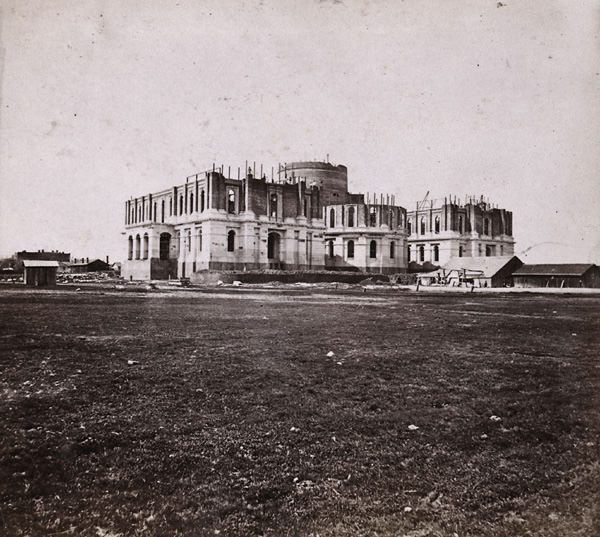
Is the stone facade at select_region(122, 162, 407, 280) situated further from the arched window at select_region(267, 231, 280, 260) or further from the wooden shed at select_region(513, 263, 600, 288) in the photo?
the wooden shed at select_region(513, 263, 600, 288)

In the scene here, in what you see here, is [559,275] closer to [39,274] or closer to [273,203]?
[273,203]

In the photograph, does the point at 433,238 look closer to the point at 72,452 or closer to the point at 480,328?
the point at 480,328

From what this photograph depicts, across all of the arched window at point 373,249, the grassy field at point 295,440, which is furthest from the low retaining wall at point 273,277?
the grassy field at point 295,440

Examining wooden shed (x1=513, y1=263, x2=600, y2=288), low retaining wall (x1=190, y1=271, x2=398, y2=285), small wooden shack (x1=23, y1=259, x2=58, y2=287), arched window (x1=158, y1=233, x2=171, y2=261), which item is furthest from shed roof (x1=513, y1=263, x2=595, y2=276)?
small wooden shack (x1=23, y1=259, x2=58, y2=287)

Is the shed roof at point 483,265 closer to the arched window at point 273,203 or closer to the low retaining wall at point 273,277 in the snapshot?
the low retaining wall at point 273,277

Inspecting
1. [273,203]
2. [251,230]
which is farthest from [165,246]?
[273,203]

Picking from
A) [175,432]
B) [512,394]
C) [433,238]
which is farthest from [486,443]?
[433,238]
